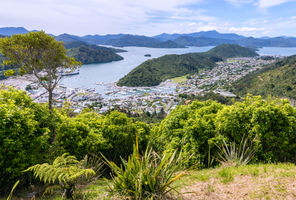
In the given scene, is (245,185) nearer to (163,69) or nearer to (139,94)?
(139,94)

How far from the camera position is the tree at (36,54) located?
9.31 metres

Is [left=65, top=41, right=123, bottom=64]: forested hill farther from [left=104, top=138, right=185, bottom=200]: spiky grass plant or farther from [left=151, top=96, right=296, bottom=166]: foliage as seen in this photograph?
[left=104, top=138, right=185, bottom=200]: spiky grass plant

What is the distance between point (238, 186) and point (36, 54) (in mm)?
10548

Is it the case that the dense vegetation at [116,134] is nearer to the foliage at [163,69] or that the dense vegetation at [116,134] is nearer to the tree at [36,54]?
the tree at [36,54]

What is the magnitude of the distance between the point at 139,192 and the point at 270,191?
117 inches

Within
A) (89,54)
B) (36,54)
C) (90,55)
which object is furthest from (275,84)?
(89,54)

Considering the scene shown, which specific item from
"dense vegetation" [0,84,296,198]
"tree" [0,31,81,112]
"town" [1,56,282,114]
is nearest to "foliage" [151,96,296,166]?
"dense vegetation" [0,84,296,198]

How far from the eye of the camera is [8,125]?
17.0ft

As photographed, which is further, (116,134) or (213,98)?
(213,98)

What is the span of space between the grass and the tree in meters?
7.34

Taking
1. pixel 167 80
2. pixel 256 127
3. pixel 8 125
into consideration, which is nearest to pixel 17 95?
pixel 8 125

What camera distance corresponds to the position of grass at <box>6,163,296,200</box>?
13.9 ft

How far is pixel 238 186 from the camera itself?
4.71 meters

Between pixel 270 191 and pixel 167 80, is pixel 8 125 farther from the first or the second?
pixel 167 80
